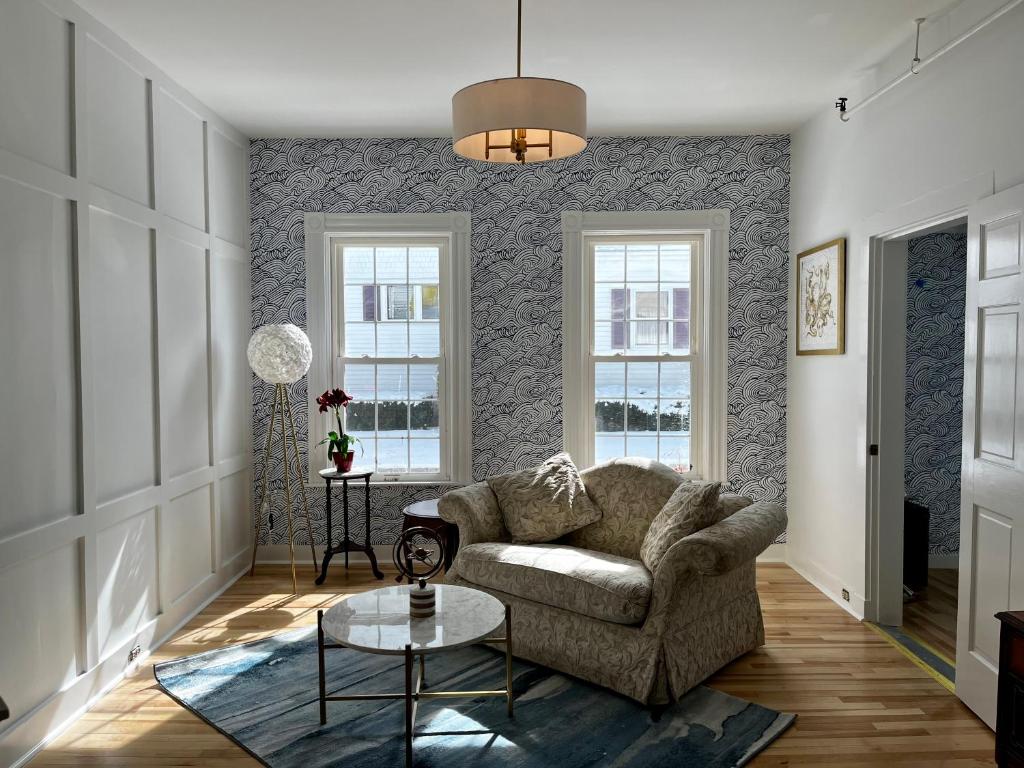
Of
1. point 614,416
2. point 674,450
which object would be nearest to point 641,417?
point 614,416

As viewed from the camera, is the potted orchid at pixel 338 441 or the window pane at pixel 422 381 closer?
the potted orchid at pixel 338 441

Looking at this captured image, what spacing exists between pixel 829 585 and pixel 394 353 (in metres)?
3.18

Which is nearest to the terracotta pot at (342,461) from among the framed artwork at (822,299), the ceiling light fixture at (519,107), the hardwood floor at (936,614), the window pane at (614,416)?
the window pane at (614,416)

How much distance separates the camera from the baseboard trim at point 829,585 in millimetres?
4062

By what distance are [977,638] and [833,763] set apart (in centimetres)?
86

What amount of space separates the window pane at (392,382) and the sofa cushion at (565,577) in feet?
5.79

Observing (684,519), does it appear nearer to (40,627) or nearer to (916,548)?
(916,548)

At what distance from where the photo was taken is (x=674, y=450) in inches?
205

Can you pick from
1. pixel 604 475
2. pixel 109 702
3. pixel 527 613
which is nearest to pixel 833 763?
pixel 527 613

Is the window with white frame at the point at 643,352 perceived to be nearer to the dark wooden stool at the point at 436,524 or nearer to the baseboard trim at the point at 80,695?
the dark wooden stool at the point at 436,524

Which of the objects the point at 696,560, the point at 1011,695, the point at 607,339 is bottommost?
the point at 1011,695

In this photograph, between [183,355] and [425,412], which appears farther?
[425,412]

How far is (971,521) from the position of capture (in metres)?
3.00

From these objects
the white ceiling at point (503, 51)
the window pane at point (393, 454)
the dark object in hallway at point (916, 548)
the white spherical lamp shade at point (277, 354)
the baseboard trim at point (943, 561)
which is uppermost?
the white ceiling at point (503, 51)
